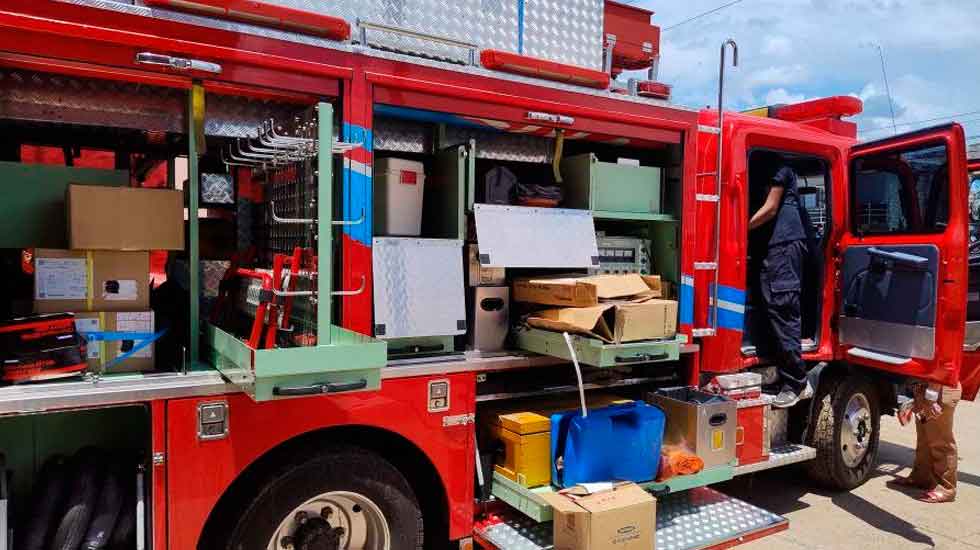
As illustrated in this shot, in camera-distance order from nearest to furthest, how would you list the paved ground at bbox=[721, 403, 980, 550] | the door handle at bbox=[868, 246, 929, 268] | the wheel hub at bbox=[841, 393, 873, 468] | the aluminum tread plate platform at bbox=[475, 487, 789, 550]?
the aluminum tread plate platform at bbox=[475, 487, 789, 550], the paved ground at bbox=[721, 403, 980, 550], the door handle at bbox=[868, 246, 929, 268], the wheel hub at bbox=[841, 393, 873, 468]

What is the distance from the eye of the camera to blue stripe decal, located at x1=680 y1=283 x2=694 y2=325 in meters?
4.27

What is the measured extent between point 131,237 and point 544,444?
2.16 meters

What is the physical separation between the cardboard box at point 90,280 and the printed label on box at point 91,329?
2.9 inches

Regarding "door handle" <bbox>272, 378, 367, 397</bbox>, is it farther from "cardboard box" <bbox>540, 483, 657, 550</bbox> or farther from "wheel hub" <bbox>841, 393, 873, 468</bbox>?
"wheel hub" <bbox>841, 393, 873, 468</bbox>

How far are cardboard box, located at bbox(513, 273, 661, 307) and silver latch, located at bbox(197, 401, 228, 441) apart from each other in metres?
1.71

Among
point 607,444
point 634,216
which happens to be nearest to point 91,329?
point 607,444

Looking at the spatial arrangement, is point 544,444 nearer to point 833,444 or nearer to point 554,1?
point 554,1

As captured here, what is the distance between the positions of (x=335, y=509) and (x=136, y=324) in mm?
1186

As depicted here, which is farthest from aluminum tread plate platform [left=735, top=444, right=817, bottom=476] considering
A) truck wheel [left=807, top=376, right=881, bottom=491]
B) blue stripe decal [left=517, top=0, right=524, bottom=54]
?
blue stripe decal [left=517, top=0, right=524, bottom=54]

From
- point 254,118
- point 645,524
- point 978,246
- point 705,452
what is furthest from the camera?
point 978,246

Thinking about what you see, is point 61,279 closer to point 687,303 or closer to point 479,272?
point 479,272

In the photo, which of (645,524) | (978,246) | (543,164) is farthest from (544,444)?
(978,246)

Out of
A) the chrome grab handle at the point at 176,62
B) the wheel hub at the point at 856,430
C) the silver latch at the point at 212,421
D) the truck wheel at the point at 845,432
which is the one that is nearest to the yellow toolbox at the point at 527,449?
the silver latch at the point at 212,421

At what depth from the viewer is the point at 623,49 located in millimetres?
4914
